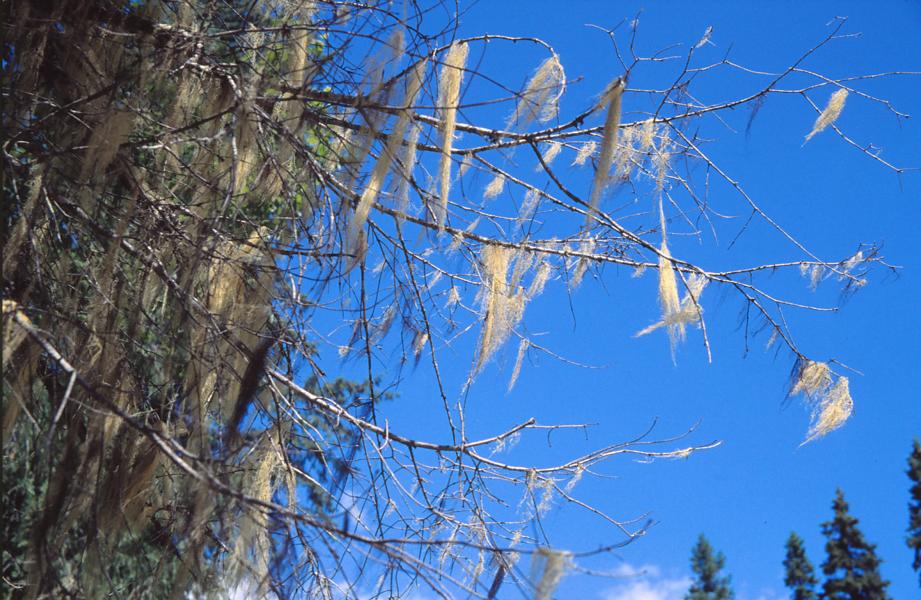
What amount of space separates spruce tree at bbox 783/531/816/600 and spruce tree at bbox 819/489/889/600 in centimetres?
286

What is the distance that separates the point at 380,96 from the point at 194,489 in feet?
3.03

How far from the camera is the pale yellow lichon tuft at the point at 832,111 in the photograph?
2.56m

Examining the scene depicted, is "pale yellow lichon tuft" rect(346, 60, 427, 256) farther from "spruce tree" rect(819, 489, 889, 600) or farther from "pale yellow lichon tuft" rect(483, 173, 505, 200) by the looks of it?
"spruce tree" rect(819, 489, 889, 600)

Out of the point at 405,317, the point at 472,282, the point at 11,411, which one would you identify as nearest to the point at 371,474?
the point at 405,317

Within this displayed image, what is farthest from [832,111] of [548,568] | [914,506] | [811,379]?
[914,506]

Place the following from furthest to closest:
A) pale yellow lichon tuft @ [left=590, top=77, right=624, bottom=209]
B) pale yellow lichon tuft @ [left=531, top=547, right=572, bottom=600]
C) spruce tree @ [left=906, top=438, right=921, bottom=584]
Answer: spruce tree @ [left=906, top=438, right=921, bottom=584]
pale yellow lichon tuft @ [left=590, top=77, right=624, bottom=209]
pale yellow lichon tuft @ [left=531, top=547, right=572, bottom=600]

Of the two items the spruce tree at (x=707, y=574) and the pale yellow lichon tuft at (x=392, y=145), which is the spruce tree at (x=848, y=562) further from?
the pale yellow lichon tuft at (x=392, y=145)

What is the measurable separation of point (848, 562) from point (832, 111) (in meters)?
26.7

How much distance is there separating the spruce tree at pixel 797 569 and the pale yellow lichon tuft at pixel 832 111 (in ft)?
96.2

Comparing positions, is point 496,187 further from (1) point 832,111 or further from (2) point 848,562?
(2) point 848,562

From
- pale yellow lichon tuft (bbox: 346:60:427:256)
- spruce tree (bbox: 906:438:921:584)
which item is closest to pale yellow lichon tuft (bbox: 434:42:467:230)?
pale yellow lichon tuft (bbox: 346:60:427:256)

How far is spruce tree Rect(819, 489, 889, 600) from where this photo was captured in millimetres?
25484

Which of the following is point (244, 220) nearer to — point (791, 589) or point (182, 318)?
point (182, 318)

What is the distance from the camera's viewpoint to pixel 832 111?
8.45 ft
